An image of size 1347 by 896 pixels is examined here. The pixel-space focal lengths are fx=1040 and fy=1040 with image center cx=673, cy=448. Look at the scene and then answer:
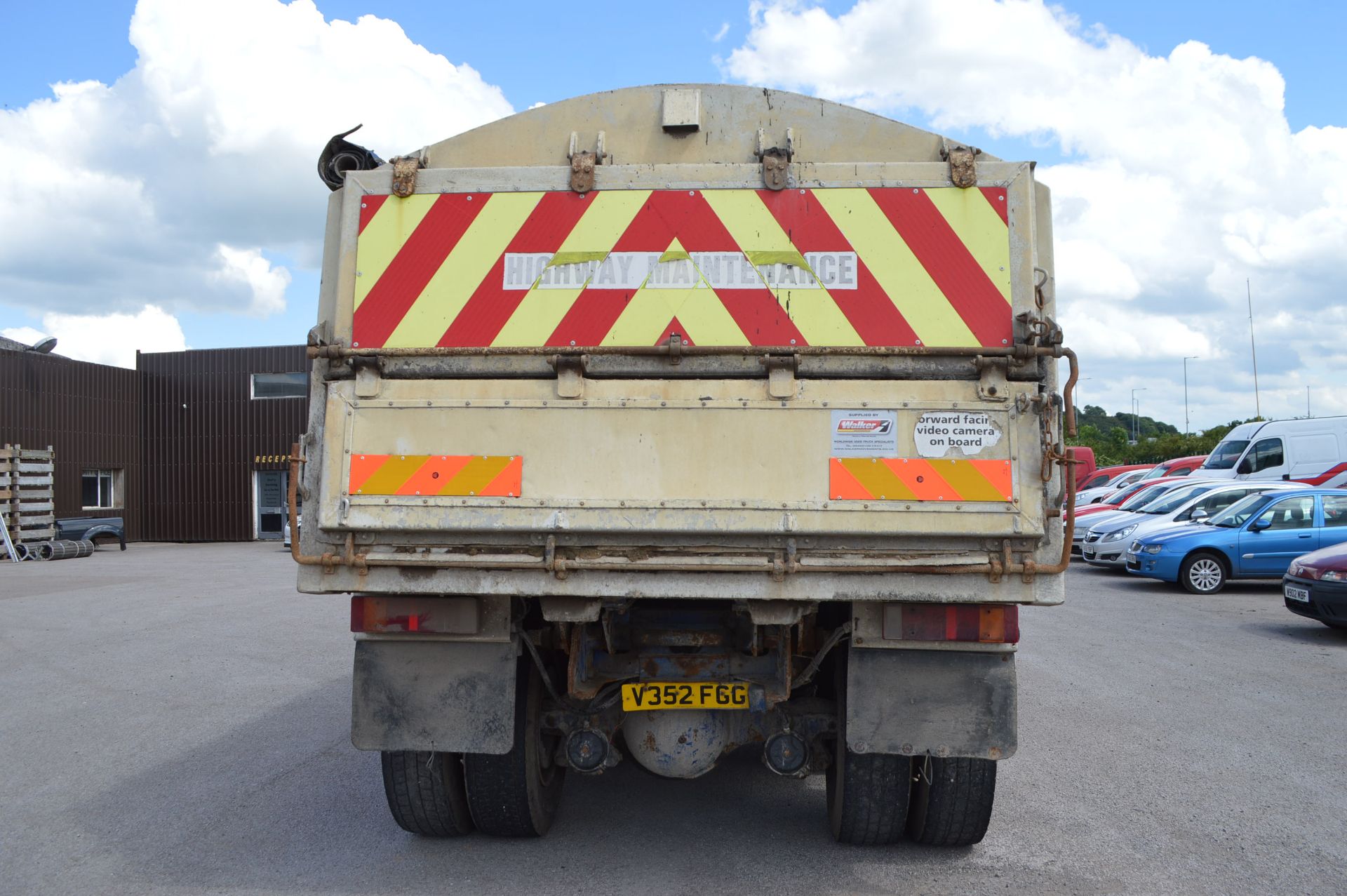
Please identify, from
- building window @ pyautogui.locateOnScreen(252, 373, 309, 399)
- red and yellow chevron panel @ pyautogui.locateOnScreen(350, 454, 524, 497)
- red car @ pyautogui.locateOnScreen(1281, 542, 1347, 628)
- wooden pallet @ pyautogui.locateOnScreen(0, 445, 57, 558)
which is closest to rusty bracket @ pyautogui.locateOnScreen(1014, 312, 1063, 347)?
red and yellow chevron panel @ pyautogui.locateOnScreen(350, 454, 524, 497)

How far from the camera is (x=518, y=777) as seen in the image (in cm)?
453

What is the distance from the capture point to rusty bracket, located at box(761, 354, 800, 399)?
3803 millimetres

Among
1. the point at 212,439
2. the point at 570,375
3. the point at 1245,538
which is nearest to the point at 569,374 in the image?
the point at 570,375

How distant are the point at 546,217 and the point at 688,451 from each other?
1112 mm

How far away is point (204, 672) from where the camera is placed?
29.9ft

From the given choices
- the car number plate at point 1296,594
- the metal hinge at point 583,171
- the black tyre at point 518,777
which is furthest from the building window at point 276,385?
the metal hinge at point 583,171

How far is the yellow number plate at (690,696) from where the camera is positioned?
14.0 feet

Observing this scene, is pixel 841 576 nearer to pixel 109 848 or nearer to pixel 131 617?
pixel 109 848

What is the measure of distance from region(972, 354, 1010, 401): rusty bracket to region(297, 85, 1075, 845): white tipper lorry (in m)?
0.01

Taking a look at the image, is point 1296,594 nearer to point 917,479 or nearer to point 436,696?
point 917,479

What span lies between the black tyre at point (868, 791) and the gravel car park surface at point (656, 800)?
133mm

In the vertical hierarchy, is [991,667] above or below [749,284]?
below

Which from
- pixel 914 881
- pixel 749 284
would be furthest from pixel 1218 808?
pixel 749 284

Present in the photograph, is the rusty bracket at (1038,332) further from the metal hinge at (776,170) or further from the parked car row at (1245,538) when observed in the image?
the parked car row at (1245,538)
